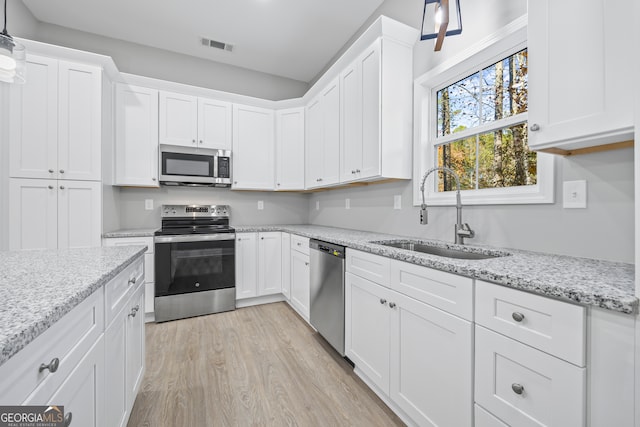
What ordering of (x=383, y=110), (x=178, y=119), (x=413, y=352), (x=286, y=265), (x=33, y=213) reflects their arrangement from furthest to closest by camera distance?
(x=286, y=265), (x=178, y=119), (x=33, y=213), (x=383, y=110), (x=413, y=352)

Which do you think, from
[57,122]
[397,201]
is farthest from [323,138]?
[57,122]

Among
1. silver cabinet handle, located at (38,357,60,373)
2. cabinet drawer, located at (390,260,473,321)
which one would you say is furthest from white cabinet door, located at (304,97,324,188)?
silver cabinet handle, located at (38,357,60,373)

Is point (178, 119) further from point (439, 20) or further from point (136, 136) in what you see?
point (439, 20)

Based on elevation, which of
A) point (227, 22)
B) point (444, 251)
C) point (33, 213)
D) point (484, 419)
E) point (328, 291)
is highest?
point (227, 22)

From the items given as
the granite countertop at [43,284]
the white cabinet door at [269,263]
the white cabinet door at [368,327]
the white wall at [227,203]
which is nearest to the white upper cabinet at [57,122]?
the white wall at [227,203]

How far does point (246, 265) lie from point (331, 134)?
5.84ft

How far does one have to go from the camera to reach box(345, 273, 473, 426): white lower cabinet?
3.83ft

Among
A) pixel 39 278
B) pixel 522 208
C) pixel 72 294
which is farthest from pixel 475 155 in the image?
pixel 39 278

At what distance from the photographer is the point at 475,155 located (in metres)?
1.97

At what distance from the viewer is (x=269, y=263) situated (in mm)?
3340

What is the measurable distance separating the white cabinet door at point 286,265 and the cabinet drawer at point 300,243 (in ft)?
0.42

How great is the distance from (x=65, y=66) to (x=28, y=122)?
0.58 metres

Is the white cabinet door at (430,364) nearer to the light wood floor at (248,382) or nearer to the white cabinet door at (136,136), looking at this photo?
the light wood floor at (248,382)

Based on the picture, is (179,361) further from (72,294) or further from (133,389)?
(72,294)
